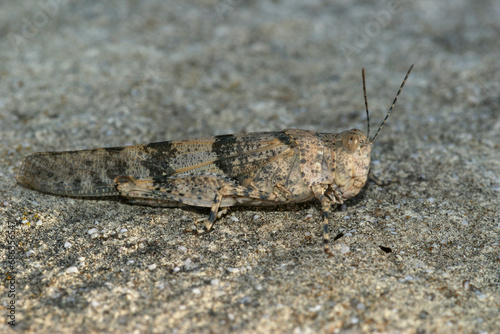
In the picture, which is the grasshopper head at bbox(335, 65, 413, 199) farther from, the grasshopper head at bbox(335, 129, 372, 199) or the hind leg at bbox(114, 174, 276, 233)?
the hind leg at bbox(114, 174, 276, 233)

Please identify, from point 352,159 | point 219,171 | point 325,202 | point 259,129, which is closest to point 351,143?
point 352,159

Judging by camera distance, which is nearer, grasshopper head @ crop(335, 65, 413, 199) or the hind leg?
grasshopper head @ crop(335, 65, 413, 199)

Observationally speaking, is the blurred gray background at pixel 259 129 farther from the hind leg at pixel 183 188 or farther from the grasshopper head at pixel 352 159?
the grasshopper head at pixel 352 159

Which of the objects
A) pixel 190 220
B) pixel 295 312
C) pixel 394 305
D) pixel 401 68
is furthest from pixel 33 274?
pixel 401 68

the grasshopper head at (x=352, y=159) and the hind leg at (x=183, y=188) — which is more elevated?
the grasshopper head at (x=352, y=159)

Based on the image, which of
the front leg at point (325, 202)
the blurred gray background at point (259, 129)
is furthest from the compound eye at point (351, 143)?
the blurred gray background at point (259, 129)

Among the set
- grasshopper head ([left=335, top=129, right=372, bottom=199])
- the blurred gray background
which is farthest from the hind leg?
grasshopper head ([left=335, top=129, right=372, bottom=199])
